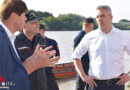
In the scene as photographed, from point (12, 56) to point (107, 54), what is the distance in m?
1.70

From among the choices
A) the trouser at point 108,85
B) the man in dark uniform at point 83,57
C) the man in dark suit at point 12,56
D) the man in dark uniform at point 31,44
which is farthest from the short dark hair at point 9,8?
the man in dark uniform at point 83,57

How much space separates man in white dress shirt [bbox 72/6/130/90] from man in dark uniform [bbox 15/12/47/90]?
772mm

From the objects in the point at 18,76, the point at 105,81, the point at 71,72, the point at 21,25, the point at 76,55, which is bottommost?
the point at 71,72

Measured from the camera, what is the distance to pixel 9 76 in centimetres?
192

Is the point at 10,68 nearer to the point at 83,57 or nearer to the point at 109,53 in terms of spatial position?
the point at 109,53

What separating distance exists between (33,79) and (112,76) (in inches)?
49.2

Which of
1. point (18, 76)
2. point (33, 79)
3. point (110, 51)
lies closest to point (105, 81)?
point (110, 51)

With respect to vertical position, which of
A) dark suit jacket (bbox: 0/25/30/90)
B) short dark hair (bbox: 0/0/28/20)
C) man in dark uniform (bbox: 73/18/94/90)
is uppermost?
short dark hair (bbox: 0/0/28/20)

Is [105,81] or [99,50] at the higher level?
[99,50]

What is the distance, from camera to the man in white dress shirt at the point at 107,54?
10.8 ft

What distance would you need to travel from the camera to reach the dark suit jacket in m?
1.89

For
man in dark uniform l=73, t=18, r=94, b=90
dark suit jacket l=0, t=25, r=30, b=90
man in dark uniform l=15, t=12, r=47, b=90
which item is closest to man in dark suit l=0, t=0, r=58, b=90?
dark suit jacket l=0, t=25, r=30, b=90

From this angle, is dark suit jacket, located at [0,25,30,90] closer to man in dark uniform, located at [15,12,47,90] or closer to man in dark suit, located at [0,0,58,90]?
man in dark suit, located at [0,0,58,90]

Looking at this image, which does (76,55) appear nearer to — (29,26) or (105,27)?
(105,27)
